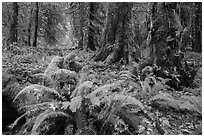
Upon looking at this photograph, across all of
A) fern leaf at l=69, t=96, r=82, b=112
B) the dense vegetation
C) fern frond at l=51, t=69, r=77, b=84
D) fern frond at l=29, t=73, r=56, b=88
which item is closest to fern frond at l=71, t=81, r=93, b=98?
the dense vegetation

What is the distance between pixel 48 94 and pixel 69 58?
2767mm

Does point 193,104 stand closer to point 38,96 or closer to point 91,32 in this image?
point 38,96

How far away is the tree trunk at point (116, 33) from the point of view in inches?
344

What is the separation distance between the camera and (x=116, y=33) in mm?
8883

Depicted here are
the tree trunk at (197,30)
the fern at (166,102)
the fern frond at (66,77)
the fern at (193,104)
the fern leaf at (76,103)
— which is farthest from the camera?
the tree trunk at (197,30)

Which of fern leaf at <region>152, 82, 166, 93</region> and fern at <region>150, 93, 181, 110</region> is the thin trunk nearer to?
fern leaf at <region>152, 82, 166, 93</region>

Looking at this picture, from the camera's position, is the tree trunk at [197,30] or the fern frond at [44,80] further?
the tree trunk at [197,30]

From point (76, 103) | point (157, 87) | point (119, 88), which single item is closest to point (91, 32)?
point (119, 88)

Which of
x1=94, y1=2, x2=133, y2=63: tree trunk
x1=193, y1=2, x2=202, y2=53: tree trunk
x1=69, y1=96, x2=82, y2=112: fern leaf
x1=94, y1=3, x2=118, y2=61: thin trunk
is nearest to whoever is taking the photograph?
x1=69, y1=96, x2=82, y2=112: fern leaf

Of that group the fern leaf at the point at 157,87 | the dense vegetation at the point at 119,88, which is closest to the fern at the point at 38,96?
the dense vegetation at the point at 119,88

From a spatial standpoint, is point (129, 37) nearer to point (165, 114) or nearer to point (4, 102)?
point (165, 114)

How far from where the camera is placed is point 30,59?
964 cm

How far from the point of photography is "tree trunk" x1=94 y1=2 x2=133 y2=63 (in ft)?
28.7

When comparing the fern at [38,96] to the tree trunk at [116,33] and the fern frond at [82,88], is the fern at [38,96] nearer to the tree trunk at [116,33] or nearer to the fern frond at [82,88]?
the fern frond at [82,88]
